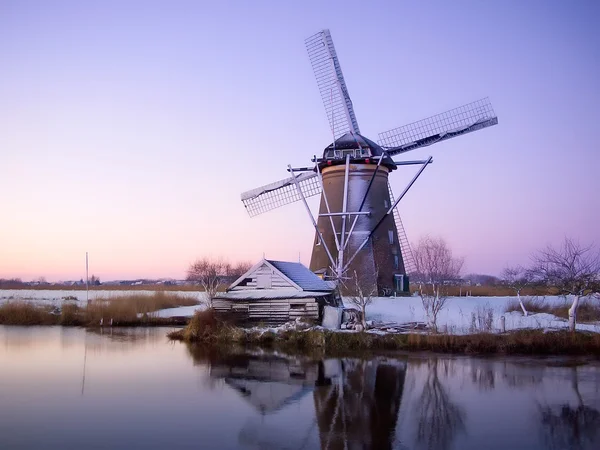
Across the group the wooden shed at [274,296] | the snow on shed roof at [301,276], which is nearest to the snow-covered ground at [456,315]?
the snow on shed roof at [301,276]

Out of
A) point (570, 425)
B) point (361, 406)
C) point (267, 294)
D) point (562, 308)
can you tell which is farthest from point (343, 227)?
point (570, 425)

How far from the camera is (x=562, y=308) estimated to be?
84.8 feet

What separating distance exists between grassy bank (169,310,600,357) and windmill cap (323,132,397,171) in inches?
448

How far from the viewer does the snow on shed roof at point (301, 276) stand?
80.6ft

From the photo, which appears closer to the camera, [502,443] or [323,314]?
[502,443]

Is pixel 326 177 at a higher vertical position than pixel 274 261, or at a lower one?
higher

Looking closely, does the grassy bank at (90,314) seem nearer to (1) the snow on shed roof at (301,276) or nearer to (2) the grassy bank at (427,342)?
(1) the snow on shed roof at (301,276)

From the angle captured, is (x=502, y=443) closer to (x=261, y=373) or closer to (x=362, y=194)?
(x=261, y=373)

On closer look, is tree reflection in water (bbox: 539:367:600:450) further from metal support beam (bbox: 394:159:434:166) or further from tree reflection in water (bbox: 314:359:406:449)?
metal support beam (bbox: 394:159:434:166)

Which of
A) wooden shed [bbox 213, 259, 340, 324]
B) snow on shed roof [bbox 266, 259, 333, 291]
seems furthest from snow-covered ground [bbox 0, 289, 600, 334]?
wooden shed [bbox 213, 259, 340, 324]

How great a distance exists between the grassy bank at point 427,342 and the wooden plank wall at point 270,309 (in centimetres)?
140

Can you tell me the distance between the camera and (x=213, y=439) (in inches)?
372

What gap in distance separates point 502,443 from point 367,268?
19473mm

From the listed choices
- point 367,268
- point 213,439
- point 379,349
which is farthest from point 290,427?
point 367,268
